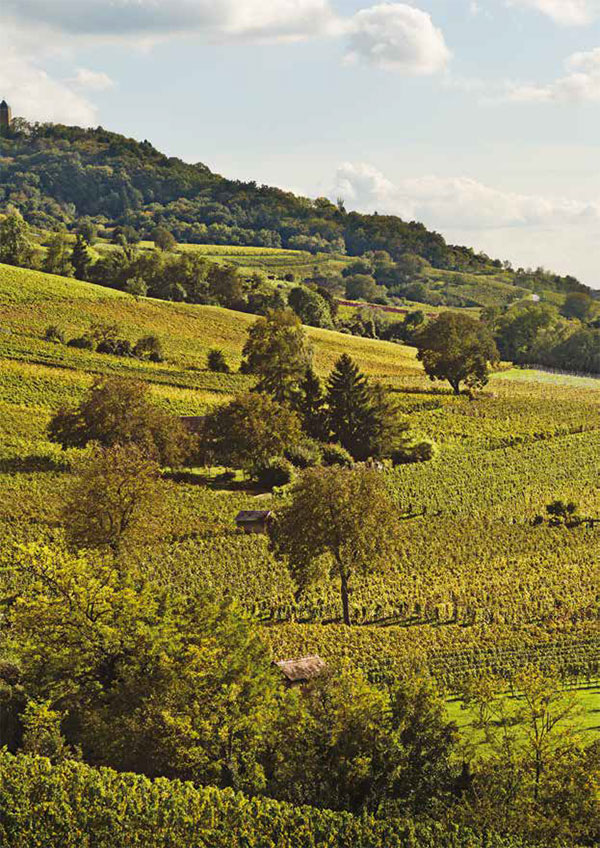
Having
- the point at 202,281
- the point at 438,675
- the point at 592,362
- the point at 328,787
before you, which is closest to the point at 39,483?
the point at 438,675

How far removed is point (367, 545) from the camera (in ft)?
133

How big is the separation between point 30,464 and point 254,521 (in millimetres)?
21031

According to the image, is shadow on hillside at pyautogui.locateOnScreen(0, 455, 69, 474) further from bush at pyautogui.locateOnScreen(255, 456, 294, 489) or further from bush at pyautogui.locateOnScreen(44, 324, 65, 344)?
bush at pyautogui.locateOnScreen(44, 324, 65, 344)

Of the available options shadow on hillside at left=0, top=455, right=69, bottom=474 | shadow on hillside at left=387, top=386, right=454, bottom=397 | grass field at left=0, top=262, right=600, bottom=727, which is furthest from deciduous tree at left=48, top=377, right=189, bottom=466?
shadow on hillside at left=387, top=386, right=454, bottom=397

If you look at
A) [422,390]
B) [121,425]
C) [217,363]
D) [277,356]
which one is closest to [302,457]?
[121,425]

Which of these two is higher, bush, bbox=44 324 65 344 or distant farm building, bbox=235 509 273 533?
bush, bbox=44 324 65 344

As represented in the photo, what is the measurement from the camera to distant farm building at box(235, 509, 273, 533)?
181 ft

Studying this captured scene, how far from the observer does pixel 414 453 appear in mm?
75938

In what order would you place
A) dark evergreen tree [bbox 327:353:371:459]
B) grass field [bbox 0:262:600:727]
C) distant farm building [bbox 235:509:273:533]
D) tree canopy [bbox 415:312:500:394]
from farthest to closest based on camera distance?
tree canopy [bbox 415:312:500:394], dark evergreen tree [bbox 327:353:371:459], distant farm building [bbox 235:509:273:533], grass field [bbox 0:262:600:727]

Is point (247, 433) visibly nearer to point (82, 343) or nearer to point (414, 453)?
point (414, 453)

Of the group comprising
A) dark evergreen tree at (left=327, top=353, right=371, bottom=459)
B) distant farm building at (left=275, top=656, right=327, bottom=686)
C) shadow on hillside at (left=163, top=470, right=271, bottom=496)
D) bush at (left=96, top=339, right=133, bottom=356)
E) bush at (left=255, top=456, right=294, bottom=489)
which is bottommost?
distant farm building at (left=275, top=656, right=327, bottom=686)

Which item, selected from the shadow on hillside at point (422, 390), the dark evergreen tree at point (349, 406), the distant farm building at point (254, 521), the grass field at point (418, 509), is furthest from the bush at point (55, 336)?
the distant farm building at point (254, 521)

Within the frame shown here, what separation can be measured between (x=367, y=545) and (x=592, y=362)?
11387cm

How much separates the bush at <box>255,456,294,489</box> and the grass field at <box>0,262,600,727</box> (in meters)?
3.28
